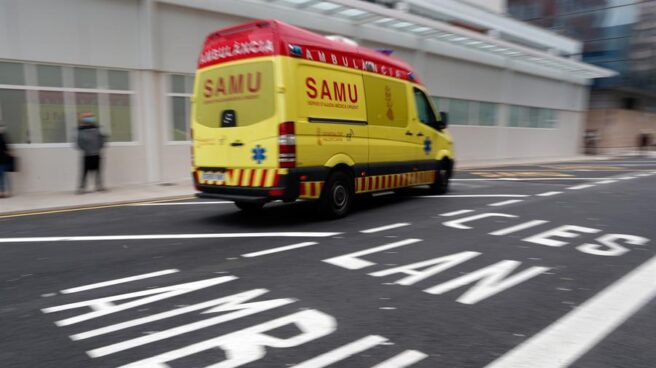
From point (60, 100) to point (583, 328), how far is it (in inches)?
456

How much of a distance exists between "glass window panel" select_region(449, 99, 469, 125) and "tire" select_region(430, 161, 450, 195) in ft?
41.1

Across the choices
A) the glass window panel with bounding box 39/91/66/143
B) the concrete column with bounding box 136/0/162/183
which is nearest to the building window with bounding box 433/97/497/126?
the concrete column with bounding box 136/0/162/183

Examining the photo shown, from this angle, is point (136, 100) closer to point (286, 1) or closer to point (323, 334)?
point (286, 1)

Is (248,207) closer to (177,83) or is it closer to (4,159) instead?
(4,159)

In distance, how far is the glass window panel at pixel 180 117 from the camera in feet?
42.0

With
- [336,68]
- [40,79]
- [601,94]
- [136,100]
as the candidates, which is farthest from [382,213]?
[601,94]

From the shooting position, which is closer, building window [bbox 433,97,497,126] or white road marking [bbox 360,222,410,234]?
white road marking [bbox 360,222,410,234]

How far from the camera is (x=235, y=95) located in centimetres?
675

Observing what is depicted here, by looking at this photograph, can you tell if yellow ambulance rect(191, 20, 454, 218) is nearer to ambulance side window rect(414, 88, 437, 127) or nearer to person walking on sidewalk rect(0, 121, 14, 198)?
ambulance side window rect(414, 88, 437, 127)

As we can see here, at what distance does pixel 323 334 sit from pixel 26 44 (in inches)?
414

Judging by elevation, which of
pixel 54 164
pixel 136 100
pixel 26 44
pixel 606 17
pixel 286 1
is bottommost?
pixel 54 164

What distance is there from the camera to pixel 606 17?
3981 cm

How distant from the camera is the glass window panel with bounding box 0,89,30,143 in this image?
10.2m

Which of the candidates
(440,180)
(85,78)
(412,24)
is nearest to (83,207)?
(85,78)
